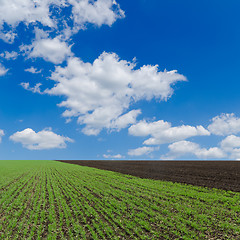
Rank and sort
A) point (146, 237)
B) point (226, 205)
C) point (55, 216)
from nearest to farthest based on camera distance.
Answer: point (146, 237)
point (55, 216)
point (226, 205)

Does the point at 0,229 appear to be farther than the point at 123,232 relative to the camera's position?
Yes

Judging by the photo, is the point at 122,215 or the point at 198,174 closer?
the point at 122,215

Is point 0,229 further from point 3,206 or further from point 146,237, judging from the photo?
point 146,237

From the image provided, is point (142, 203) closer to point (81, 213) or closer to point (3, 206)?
point (81, 213)

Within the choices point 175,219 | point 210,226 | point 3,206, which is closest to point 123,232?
point 175,219

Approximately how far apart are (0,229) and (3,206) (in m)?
5.57

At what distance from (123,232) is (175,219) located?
392cm

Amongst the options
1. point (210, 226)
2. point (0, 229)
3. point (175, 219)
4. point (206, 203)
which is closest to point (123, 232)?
point (175, 219)

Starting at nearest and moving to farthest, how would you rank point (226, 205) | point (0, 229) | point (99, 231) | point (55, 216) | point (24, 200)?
point (99, 231) → point (0, 229) → point (55, 216) → point (226, 205) → point (24, 200)

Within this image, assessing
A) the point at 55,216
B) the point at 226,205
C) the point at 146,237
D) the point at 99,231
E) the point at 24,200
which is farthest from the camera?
the point at 24,200

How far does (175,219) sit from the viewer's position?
1336cm

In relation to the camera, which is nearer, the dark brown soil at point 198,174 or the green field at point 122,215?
the green field at point 122,215

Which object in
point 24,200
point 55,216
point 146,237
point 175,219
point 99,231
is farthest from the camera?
point 24,200

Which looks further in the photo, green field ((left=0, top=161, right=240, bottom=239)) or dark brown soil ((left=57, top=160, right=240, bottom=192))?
dark brown soil ((left=57, top=160, right=240, bottom=192))
